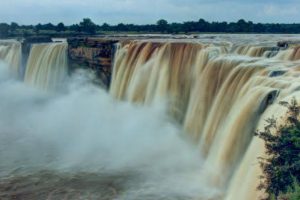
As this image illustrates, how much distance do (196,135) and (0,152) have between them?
290 inches

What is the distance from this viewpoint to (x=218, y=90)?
49.1 ft

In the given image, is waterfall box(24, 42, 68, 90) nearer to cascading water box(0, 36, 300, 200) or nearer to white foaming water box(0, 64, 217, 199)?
white foaming water box(0, 64, 217, 199)

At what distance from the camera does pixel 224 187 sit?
11953 millimetres

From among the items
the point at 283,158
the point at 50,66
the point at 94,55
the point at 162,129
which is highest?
the point at 283,158

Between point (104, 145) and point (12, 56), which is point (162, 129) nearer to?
point (104, 145)

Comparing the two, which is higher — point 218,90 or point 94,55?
point 218,90

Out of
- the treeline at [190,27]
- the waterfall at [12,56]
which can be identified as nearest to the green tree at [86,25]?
the treeline at [190,27]

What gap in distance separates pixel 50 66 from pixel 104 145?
13.6 metres

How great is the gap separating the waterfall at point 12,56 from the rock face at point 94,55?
22.0 feet

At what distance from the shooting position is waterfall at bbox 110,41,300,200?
35.3 ft

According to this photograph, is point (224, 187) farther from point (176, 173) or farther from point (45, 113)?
point (45, 113)

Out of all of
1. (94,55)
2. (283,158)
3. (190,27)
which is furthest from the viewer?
(190,27)

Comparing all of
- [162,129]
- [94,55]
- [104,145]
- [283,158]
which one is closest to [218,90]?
[162,129]

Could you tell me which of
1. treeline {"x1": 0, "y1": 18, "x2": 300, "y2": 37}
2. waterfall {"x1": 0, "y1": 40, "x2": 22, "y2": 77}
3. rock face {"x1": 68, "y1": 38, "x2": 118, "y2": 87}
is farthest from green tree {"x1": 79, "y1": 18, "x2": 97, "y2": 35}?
rock face {"x1": 68, "y1": 38, "x2": 118, "y2": 87}
